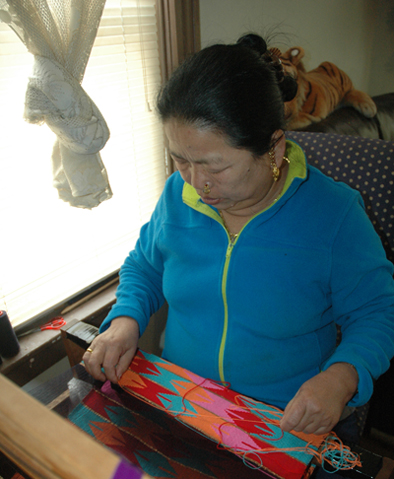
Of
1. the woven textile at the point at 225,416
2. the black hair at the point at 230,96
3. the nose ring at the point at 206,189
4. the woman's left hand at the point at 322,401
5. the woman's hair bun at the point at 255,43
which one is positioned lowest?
the woven textile at the point at 225,416

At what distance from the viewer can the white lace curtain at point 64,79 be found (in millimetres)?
912

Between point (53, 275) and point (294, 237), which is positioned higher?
point (294, 237)

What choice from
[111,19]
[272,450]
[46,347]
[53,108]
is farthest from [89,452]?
[111,19]

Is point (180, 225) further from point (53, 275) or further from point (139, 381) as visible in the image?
point (53, 275)

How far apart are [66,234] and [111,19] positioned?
0.80m

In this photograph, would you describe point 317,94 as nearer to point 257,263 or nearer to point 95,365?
point 257,263

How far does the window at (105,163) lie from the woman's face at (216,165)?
63cm

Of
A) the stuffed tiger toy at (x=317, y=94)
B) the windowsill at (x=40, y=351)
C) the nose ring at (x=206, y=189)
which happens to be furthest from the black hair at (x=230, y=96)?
the stuffed tiger toy at (x=317, y=94)

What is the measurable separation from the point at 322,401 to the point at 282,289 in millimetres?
259

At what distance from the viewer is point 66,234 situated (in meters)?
1.38

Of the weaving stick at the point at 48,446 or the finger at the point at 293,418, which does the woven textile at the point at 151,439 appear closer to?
the finger at the point at 293,418

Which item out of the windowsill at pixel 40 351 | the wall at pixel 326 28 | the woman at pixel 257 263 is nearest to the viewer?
the woman at pixel 257 263

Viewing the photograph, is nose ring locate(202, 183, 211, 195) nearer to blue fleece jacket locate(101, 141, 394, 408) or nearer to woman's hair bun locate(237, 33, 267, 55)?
blue fleece jacket locate(101, 141, 394, 408)

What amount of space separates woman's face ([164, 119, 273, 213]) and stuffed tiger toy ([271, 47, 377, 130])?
1.38 m
